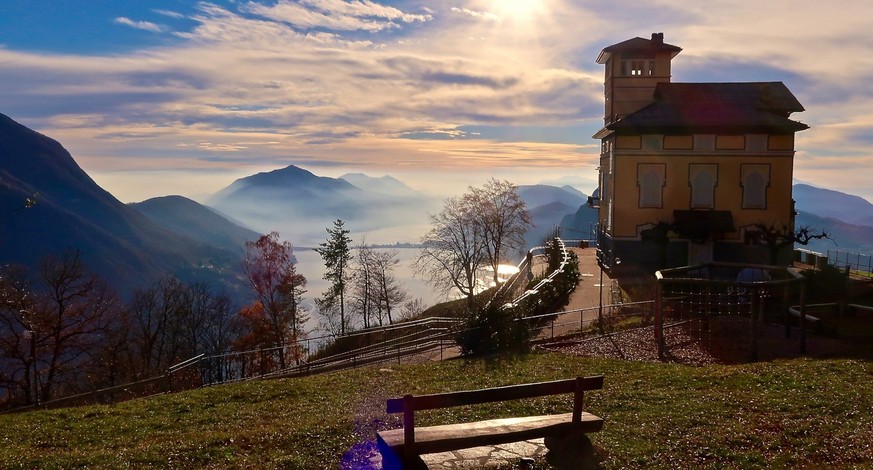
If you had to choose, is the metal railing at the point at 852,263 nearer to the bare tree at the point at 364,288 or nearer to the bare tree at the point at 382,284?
the bare tree at the point at 382,284

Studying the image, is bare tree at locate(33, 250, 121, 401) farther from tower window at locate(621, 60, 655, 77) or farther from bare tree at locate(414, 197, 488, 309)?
tower window at locate(621, 60, 655, 77)

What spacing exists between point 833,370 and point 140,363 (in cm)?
5371

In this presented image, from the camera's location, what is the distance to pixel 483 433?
8047mm

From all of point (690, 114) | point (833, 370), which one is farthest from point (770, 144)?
point (833, 370)

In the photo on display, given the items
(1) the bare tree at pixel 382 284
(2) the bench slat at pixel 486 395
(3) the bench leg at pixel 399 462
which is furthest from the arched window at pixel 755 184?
(1) the bare tree at pixel 382 284

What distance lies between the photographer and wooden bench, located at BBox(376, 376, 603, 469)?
7.54 meters

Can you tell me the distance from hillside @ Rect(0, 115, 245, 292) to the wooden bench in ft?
354

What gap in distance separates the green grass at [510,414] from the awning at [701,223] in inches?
869

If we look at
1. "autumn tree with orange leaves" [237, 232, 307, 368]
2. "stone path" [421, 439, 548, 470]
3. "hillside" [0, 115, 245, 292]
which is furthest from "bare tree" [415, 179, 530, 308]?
"hillside" [0, 115, 245, 292]

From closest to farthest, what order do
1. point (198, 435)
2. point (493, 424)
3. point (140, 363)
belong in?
point (493, 424)
point (198, 435)
point (140, 363)

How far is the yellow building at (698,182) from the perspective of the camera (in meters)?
36.9

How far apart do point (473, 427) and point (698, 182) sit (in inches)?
1312

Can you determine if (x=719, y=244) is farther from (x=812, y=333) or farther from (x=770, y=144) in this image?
(x=812, y=333)

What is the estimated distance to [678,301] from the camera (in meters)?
24.3
